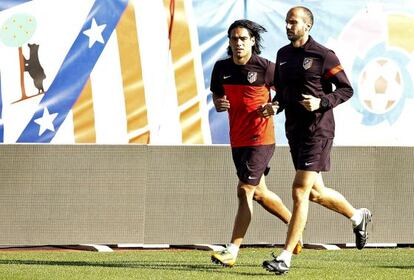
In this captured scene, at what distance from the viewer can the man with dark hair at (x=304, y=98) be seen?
1121 cm

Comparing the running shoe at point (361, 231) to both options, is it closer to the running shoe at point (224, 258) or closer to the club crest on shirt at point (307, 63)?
the running shoe at point (224, 258)

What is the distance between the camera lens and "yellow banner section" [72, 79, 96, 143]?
1473 cm

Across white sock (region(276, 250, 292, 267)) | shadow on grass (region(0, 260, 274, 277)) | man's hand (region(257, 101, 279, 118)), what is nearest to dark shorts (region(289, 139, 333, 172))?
man's hand (region(257, 101, 279, 118))

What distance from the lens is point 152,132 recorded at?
1501 cm

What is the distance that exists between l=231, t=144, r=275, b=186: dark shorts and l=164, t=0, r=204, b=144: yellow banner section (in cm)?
300

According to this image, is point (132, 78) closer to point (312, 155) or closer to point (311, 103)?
point (312, 155)

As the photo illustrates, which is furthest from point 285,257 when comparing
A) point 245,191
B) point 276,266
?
point 245,191

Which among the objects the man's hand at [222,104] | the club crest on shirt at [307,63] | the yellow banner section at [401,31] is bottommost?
the man's hand at [222,104]

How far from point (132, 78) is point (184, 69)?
0.60m

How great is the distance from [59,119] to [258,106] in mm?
3234

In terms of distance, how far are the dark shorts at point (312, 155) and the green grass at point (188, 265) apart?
89cm

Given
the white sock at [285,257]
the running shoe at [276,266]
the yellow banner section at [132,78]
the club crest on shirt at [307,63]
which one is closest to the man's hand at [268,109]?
the club crest on shirt at [307,63]

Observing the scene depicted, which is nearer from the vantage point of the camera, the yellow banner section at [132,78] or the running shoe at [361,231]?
the running shoe at [361,231]

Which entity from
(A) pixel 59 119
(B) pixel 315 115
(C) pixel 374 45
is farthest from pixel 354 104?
(B) pixel 315 115
